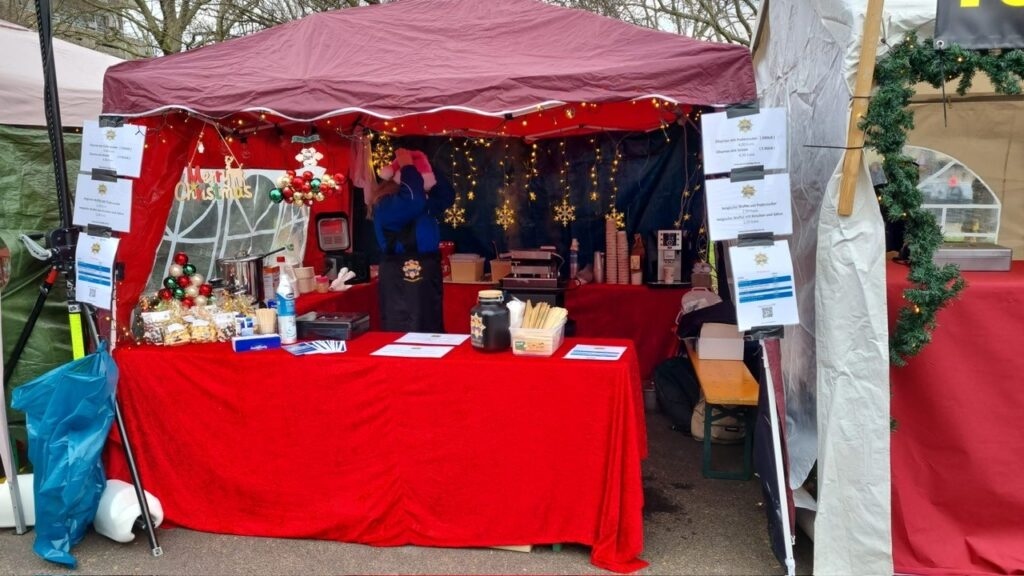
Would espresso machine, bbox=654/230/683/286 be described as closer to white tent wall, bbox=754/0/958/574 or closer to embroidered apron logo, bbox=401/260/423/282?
embroidered apron logo, bbox=401/260/423/282

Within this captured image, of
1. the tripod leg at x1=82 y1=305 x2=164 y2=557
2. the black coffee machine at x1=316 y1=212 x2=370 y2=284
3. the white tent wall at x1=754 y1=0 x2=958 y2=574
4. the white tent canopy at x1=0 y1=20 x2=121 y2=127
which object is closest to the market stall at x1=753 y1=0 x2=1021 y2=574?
the white tent wall at x1=754 y1=0 x2=958 y2=574

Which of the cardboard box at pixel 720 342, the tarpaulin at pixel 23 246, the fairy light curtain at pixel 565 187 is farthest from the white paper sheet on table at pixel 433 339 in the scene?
the fairy light curtain at pixel 565 187

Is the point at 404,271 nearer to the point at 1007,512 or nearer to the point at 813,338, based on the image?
the point at 813,338

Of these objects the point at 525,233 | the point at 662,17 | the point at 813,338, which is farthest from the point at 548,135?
the point at 662,17

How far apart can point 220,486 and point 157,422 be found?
420 mm

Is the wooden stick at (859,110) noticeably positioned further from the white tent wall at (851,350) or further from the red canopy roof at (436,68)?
the red canopy roof at (436,68)

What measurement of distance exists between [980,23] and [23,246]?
14.3ft

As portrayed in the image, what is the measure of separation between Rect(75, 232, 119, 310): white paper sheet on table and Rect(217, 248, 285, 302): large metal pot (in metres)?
0.69

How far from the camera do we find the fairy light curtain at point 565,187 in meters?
5.70

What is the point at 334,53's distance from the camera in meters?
3.28

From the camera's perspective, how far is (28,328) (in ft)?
10.9

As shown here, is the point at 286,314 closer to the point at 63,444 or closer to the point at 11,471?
the point at 63,444

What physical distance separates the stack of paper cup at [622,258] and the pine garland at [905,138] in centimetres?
295

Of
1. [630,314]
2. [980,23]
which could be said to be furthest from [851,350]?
[630,314]
